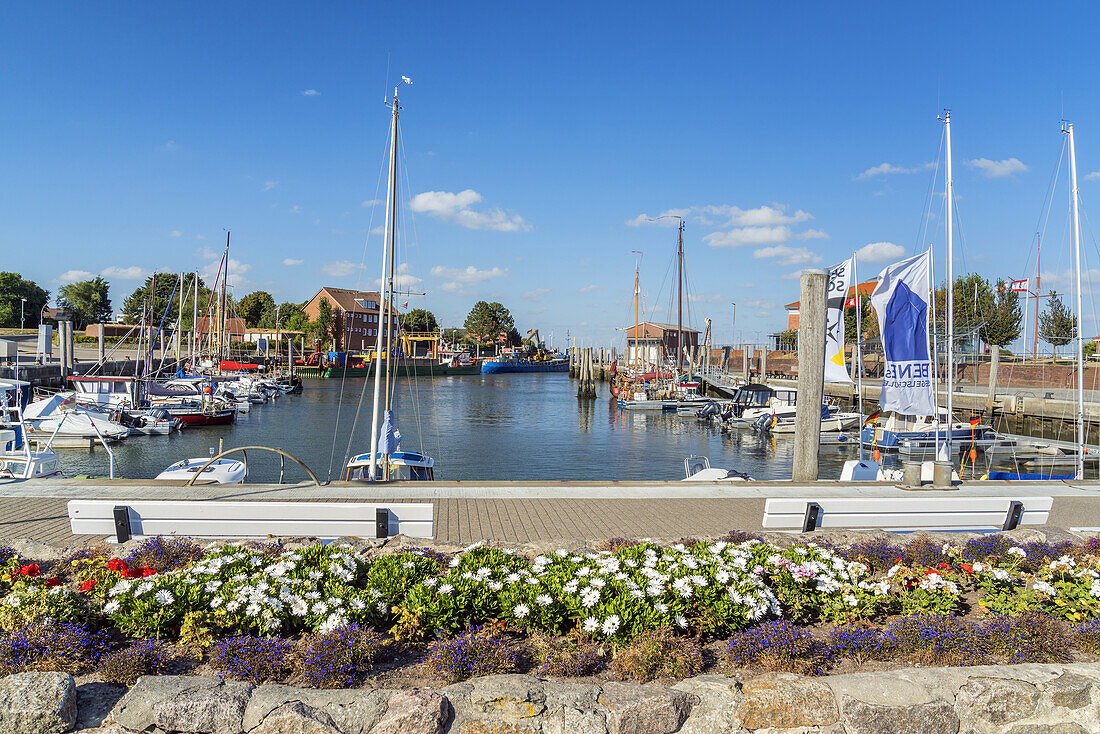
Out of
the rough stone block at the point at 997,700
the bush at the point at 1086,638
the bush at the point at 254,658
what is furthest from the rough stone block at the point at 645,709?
the bush at the point at 1086,638

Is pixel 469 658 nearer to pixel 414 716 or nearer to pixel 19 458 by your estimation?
pixel 414 716

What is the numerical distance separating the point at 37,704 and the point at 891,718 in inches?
→ 185

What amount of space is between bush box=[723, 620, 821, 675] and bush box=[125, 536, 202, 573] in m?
4.44

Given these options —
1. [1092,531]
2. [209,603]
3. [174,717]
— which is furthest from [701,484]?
[174,717]

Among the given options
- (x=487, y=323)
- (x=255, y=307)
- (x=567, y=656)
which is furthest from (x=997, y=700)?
(x=487, y=323)

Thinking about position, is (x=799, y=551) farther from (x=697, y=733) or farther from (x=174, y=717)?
Answer: (x=174, y=717)

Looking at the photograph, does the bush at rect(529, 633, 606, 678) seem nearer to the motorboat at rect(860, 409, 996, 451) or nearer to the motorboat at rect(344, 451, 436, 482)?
the motorboat at rect(344, 451, 436, 482)

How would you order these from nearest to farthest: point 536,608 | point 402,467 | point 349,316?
point 536,608 < point 402,467 < point 349,316

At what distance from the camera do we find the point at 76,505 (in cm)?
690

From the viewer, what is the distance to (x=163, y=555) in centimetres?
600

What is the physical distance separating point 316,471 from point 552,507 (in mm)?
19370

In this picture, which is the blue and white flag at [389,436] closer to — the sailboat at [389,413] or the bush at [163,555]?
the sailboat at [389,413]

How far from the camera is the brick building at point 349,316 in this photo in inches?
4505

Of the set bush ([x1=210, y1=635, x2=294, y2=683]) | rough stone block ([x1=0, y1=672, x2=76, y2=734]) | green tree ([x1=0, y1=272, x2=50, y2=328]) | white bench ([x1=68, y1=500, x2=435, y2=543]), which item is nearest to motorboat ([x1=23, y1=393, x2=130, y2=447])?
white bench ([x1=68, y1=500, x2=435, y2=543])
